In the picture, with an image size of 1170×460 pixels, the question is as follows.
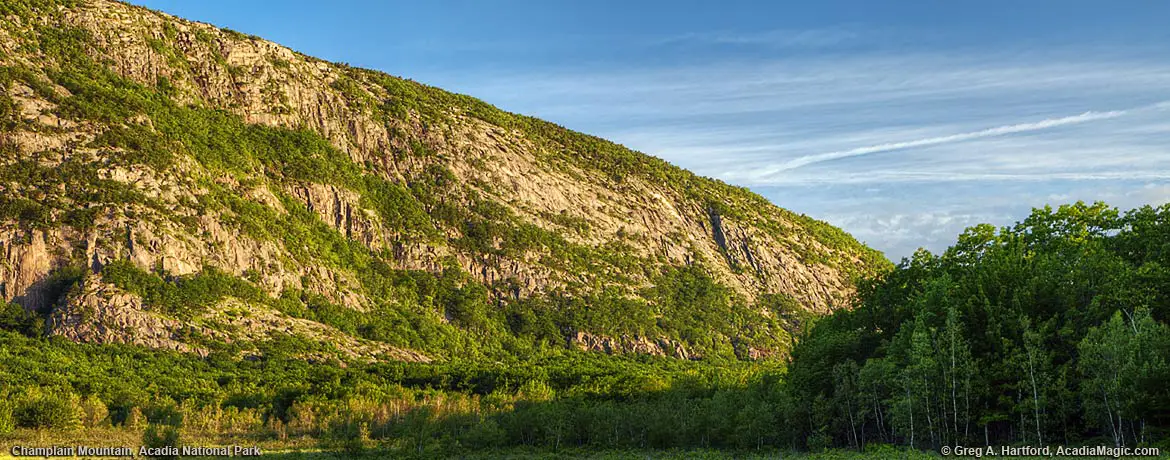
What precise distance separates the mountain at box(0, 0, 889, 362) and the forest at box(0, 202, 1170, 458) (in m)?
25.9

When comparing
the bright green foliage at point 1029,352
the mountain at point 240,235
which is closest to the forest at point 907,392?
the bright green foliage at point 1029,352

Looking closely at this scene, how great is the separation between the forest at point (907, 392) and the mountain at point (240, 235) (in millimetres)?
25883

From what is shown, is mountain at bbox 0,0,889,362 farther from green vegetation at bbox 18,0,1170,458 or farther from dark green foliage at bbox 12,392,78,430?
dark green foliage at bbox 12,392,78,430

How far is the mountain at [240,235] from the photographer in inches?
5261

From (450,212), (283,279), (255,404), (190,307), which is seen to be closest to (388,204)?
(450,212)

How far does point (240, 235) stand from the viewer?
508 feet

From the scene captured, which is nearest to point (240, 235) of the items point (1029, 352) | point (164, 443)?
point (164, 443)

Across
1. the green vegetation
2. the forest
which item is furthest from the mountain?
the forest

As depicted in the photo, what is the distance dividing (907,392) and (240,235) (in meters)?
122

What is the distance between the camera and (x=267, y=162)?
590ft

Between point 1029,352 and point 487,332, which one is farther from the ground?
point 487,332

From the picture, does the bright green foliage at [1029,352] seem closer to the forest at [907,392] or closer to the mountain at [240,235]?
the forest at [907,392]

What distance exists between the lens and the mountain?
13362 cm

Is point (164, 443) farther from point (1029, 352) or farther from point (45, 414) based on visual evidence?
point (1029, 352)
